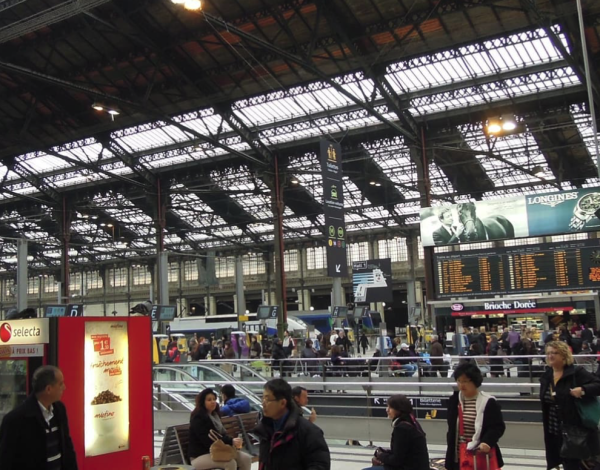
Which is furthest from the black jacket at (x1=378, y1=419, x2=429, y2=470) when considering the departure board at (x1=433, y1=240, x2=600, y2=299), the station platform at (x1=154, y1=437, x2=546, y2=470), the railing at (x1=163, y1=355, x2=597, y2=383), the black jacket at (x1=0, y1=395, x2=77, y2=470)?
the departure board at (x1=433, y1=240, x2=600, y2=299)

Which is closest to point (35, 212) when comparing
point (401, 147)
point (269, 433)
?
point (401, 147)

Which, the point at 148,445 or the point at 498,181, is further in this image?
the point at 498,181

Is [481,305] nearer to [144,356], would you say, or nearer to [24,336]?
[144,356]

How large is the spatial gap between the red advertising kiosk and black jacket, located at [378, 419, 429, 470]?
148 inches

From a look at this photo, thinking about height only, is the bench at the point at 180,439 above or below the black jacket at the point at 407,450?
below

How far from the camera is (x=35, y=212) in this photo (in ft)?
145

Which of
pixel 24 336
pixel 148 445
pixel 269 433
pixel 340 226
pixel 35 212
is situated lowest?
pixel 148 445

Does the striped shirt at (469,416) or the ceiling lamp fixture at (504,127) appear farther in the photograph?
the ceiling lamp fixture at (504,127)

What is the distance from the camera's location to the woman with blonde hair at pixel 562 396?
5.58 m

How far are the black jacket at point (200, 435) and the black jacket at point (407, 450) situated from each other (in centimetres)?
229

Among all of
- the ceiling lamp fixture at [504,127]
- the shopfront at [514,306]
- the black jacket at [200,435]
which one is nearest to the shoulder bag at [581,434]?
the black jacket at [200,435]

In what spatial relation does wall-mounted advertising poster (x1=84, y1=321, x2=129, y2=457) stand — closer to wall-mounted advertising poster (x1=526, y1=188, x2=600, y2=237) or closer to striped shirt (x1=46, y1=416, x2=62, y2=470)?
striped shirt (x1=46, y1=416, x2=62, y2=470)

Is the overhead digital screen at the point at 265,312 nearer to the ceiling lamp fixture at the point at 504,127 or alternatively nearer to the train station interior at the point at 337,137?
the train station interior at the point at 337,137

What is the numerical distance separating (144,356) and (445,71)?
22508 mm
